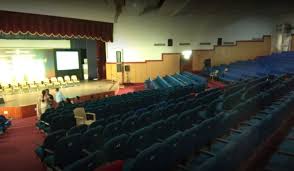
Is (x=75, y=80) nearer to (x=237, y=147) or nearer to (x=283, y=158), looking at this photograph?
(x=283, y=158)

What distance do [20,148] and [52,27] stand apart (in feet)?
25.6

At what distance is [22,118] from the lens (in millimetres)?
8867

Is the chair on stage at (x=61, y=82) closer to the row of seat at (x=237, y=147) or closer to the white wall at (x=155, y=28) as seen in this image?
the white wall at (x=155, y=28)

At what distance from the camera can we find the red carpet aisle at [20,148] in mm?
4327

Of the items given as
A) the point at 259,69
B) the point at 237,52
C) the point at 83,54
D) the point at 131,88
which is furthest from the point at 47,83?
the point at 237,52

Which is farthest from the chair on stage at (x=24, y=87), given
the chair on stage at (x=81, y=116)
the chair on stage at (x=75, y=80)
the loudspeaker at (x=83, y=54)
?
the chair on stage at (x=81, y=116)

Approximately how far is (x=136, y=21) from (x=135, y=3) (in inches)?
161

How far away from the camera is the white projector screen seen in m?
14.5

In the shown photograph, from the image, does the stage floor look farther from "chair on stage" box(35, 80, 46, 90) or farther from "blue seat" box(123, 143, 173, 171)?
"blue seat" box(123, 143, 173, 171)

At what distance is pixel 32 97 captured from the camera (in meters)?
10.7

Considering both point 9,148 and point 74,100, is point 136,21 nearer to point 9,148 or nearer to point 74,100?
point 74,100

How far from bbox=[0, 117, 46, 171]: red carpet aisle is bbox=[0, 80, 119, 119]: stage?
1.22 metres

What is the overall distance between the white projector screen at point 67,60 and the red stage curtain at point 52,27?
2.39 meters

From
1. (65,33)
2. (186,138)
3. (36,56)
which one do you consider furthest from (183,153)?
(36,56)
